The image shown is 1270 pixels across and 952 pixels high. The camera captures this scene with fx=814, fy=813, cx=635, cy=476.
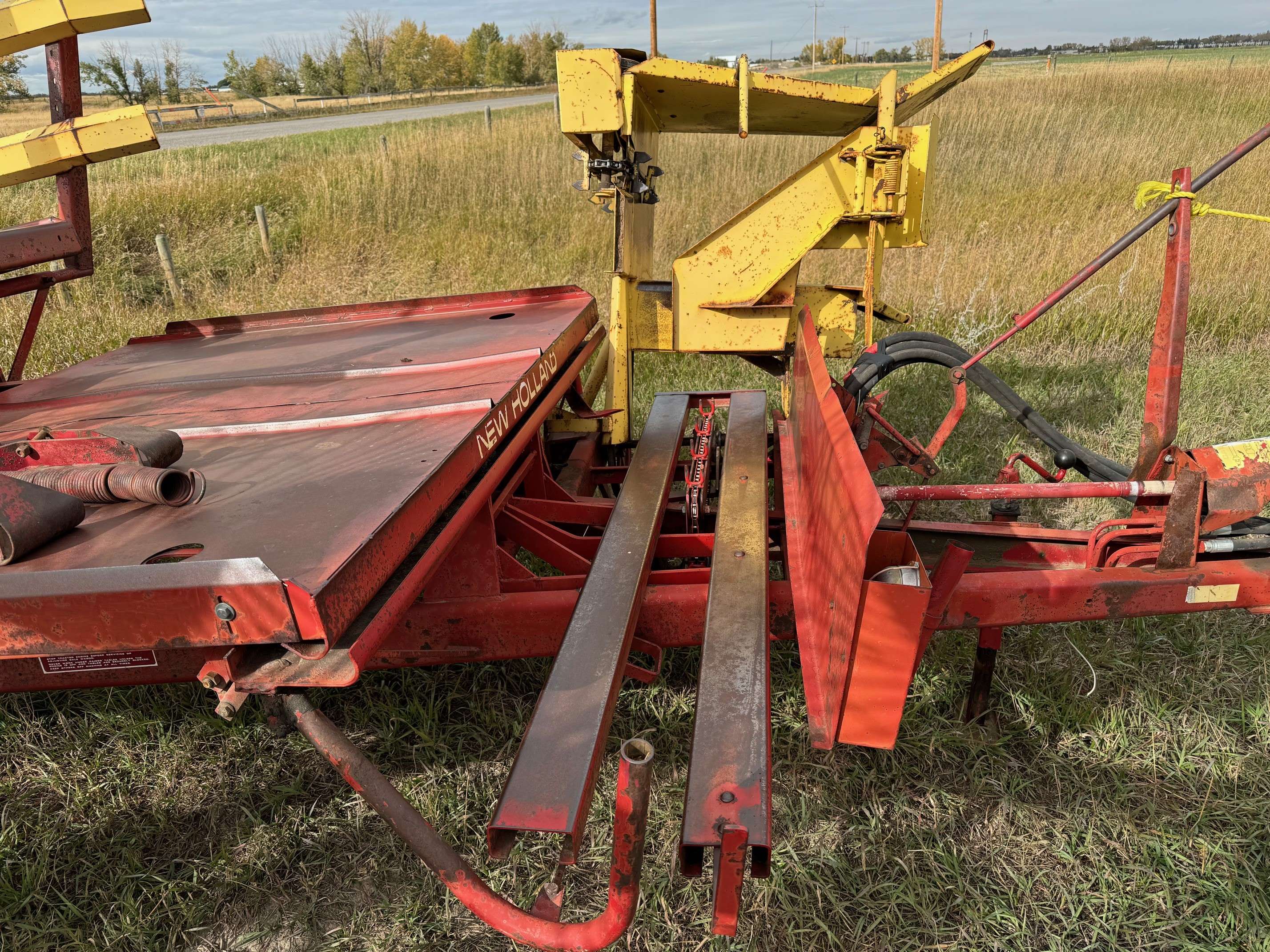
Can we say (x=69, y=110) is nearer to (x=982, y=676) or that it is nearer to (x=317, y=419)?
(x=317, y=419)

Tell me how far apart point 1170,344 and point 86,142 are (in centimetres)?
300

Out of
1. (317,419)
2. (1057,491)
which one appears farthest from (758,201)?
(317,419)

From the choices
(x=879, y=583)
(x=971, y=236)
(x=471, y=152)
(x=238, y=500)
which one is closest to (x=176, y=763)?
(x=238, y=500)

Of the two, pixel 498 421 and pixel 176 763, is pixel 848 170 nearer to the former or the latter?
pixel 498 421

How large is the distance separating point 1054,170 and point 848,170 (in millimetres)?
8907

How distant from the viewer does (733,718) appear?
5.25 feet

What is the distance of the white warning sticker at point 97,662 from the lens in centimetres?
176

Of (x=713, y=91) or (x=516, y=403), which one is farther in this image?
(x=713, y=91)

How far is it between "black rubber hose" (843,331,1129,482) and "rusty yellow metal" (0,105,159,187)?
2495 mm

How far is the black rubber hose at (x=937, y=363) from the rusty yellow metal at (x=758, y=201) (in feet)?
0.74

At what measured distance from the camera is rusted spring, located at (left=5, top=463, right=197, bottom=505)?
1.59 metres

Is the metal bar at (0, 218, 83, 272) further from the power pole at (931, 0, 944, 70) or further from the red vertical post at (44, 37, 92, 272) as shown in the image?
the power pole at (931, 0, 944, 70)

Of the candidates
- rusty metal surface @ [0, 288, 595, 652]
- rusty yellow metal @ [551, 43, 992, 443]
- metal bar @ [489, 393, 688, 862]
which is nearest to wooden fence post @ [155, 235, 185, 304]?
rusty metal surface @ [0, 288, 595, 652]

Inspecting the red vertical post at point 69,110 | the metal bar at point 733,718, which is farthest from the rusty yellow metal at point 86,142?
the metal bar at point 733,718
